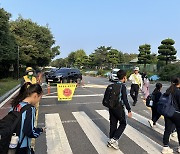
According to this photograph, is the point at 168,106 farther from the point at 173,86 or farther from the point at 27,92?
the point at 27,92

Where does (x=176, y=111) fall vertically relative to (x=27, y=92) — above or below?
below

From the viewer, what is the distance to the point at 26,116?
2857 millimetres

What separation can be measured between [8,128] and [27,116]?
24 cm

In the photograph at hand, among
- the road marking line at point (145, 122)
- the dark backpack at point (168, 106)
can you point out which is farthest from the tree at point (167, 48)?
the dark backpack at point (168, 106)

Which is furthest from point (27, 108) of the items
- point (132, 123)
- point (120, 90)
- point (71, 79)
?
point (71, 79)

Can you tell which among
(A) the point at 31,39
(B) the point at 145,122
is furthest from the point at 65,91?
(A) the point at 31,39

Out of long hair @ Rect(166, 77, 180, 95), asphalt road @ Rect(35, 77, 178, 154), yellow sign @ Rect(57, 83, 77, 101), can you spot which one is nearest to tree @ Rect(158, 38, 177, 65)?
yellow sign @ Rect(57, 83, 77, 101)

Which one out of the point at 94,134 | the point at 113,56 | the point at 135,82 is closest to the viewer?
the point at 94,134

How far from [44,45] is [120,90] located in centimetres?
4112

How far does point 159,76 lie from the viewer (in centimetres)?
3906

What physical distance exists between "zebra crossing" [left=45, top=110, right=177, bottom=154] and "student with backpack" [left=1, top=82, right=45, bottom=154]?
8.53ft

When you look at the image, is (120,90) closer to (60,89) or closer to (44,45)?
(60,89)

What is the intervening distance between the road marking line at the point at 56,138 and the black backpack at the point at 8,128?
2838 millimetres

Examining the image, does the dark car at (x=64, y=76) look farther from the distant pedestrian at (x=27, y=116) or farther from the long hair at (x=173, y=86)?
the distant pedestrian at (x=27, y=116)
